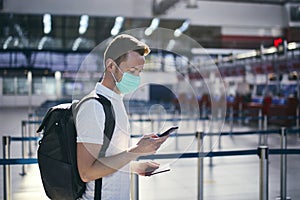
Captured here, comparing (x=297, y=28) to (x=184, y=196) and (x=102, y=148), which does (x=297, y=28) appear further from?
(x=102, y=148)

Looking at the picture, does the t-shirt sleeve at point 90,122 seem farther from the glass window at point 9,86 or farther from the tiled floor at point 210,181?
the glass window at point 9,86

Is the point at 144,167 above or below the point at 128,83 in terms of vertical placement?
below

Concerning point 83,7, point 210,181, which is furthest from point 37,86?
point 210,181

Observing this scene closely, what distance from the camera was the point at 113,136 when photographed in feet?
5.75

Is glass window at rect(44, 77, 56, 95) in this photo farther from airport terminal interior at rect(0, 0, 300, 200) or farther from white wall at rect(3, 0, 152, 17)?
white wall at rect(3, 0, 152, 17)

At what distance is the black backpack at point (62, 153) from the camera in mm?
1757

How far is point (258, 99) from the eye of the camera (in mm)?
17734

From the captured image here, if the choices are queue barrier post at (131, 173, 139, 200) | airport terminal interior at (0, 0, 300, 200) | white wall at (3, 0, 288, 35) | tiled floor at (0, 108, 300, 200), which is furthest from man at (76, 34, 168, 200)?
white wall at (3, 0, 288, 35)

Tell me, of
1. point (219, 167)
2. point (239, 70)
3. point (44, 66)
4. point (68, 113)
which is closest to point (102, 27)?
point (44, 66)

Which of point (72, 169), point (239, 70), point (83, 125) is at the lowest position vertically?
point (72, 169)

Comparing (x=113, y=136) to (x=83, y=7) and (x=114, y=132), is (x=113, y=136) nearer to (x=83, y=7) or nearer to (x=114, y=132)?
(x=114, y=132)

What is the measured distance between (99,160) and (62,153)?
0.65ft

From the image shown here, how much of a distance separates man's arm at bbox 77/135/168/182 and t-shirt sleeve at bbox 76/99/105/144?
0.09 ft

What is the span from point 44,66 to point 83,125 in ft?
64.6
